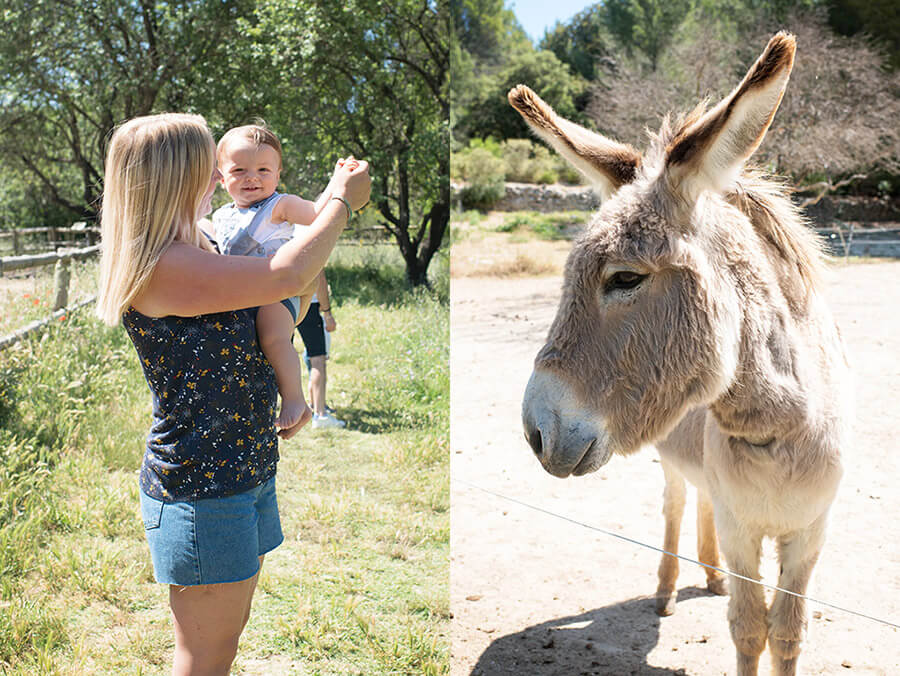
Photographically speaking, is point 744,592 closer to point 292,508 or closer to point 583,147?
point 583,147

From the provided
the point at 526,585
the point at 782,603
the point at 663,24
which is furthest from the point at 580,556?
the point at 663,24

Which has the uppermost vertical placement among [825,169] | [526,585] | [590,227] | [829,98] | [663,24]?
[663,24]

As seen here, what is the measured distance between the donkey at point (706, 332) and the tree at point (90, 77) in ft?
4.80

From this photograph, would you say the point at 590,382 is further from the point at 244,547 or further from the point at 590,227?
the point at 244,547

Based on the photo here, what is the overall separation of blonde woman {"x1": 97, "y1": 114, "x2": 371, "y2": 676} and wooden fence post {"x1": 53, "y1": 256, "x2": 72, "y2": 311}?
169 centimetres

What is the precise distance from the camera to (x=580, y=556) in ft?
7.03

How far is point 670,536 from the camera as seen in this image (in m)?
2.09

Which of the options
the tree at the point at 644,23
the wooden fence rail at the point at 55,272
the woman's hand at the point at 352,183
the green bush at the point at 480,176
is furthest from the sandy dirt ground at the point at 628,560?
the green bush at the point at 480,176

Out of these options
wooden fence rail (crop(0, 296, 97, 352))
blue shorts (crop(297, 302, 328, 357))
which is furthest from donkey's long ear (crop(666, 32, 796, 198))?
wooden fence rail (crop(0, 296, 97, 352))

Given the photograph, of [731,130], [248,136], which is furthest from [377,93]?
[731,130]

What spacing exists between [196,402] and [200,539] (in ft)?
0.70

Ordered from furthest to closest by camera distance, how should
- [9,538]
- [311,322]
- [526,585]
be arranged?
[311,322]
[526,585]
[9,538]

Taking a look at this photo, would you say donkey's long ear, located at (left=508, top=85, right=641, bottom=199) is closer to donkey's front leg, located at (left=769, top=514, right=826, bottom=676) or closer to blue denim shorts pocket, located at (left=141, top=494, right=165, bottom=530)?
donkey's front leg, located at (left=769, top=514, right=826, bottom=676)

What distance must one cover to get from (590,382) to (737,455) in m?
0.41
